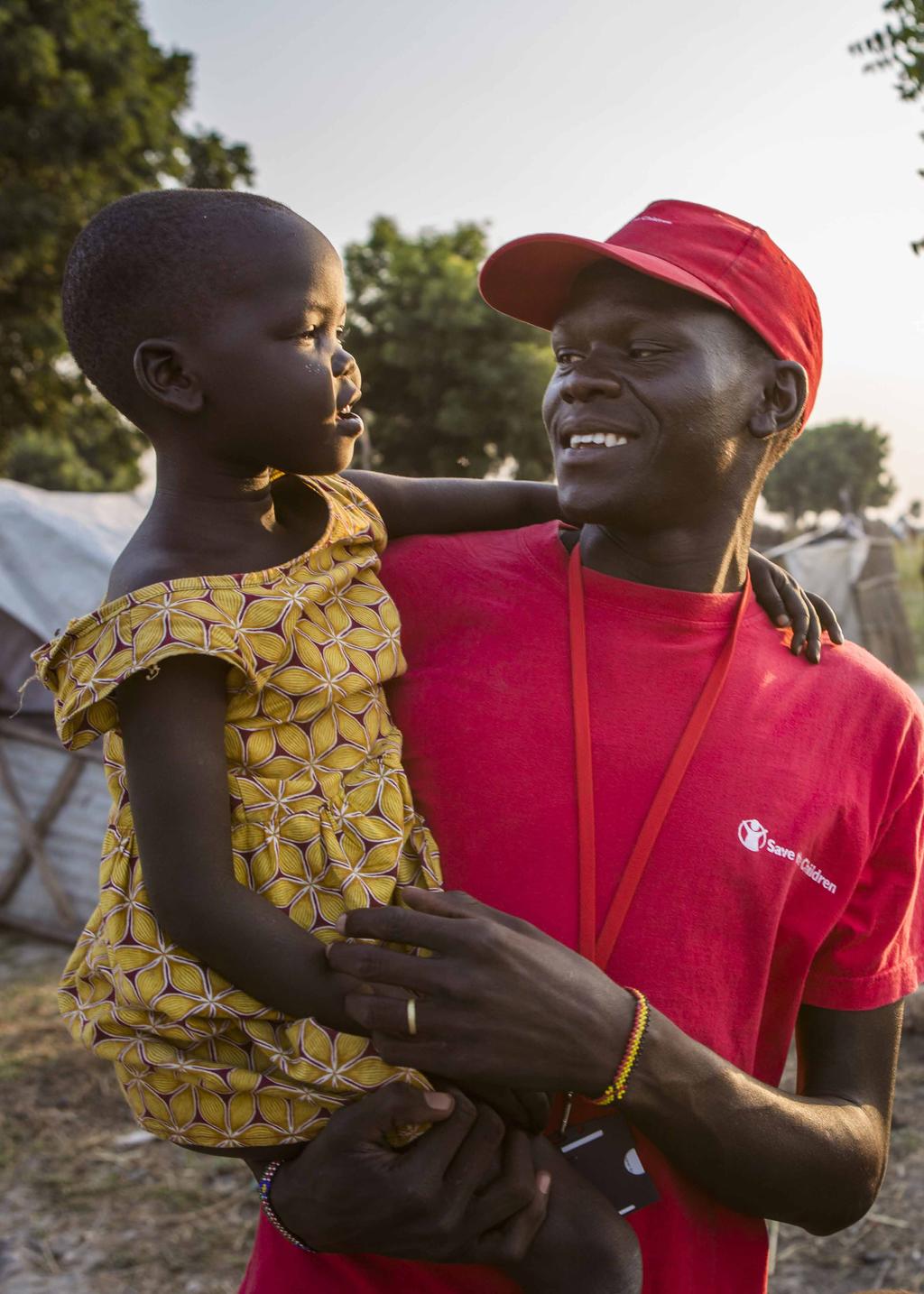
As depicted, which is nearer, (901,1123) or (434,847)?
(434,847)

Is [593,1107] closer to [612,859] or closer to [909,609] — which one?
[612,859]

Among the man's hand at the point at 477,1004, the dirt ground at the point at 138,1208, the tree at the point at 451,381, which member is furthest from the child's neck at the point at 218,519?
the tree at the point at 451,381

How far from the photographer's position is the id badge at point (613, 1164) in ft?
5.68

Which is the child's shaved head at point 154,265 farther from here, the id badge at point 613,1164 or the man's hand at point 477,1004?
the id badge at point 613,1164

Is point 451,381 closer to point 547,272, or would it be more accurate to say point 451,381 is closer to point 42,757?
point 42,757

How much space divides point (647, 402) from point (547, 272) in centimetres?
36

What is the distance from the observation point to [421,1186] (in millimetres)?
1599

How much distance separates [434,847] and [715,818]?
17.5 inches

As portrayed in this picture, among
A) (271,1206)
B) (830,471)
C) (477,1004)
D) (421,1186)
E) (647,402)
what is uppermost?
(830,471)

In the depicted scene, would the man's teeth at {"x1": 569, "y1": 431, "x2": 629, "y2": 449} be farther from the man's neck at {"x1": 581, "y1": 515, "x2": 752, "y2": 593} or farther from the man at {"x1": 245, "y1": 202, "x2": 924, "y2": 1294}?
the man's neck at {"x1": 581, "y1": 515, "x2": 752, "y2": 593}

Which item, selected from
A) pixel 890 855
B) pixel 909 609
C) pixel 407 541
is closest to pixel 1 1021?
pixel 407 541

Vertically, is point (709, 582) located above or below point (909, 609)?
below

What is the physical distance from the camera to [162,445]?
1.87m

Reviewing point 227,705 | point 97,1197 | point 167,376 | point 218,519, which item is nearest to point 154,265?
point 167,376
